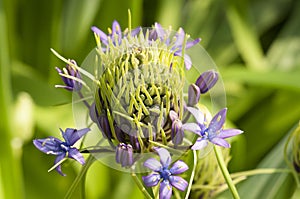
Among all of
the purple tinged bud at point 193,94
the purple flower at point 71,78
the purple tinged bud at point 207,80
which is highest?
the purple flower at point 71,78

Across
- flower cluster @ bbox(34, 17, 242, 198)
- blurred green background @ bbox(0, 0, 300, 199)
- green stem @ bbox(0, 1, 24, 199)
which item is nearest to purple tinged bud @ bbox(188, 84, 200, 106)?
flower cluster @ bbox(34, 17, 242, 198)

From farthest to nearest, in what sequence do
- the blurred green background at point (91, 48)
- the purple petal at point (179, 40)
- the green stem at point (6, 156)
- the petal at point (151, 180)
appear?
1. the blurred green background at point (91, 48)
2. the green stem at point (6, 156)
3. the purple petal at point (179, 40)
4. the petal at point (151, 180)

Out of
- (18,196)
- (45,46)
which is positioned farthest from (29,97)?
(18,196)

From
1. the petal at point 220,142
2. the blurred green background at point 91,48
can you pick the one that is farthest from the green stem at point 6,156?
the petal at point 220,142

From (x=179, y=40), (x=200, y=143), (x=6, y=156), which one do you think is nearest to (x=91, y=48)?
(x=6, y=156)

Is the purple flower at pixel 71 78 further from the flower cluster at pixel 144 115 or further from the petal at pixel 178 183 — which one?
the petal at pixel 178 183

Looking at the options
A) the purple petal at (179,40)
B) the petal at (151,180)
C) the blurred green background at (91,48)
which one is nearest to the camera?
the petal at (151,180)

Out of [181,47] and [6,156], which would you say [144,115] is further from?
[6,156]

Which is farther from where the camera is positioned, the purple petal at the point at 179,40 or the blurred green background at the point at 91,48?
the blurred green background at the point at 91,48

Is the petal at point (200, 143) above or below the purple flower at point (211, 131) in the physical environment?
below
